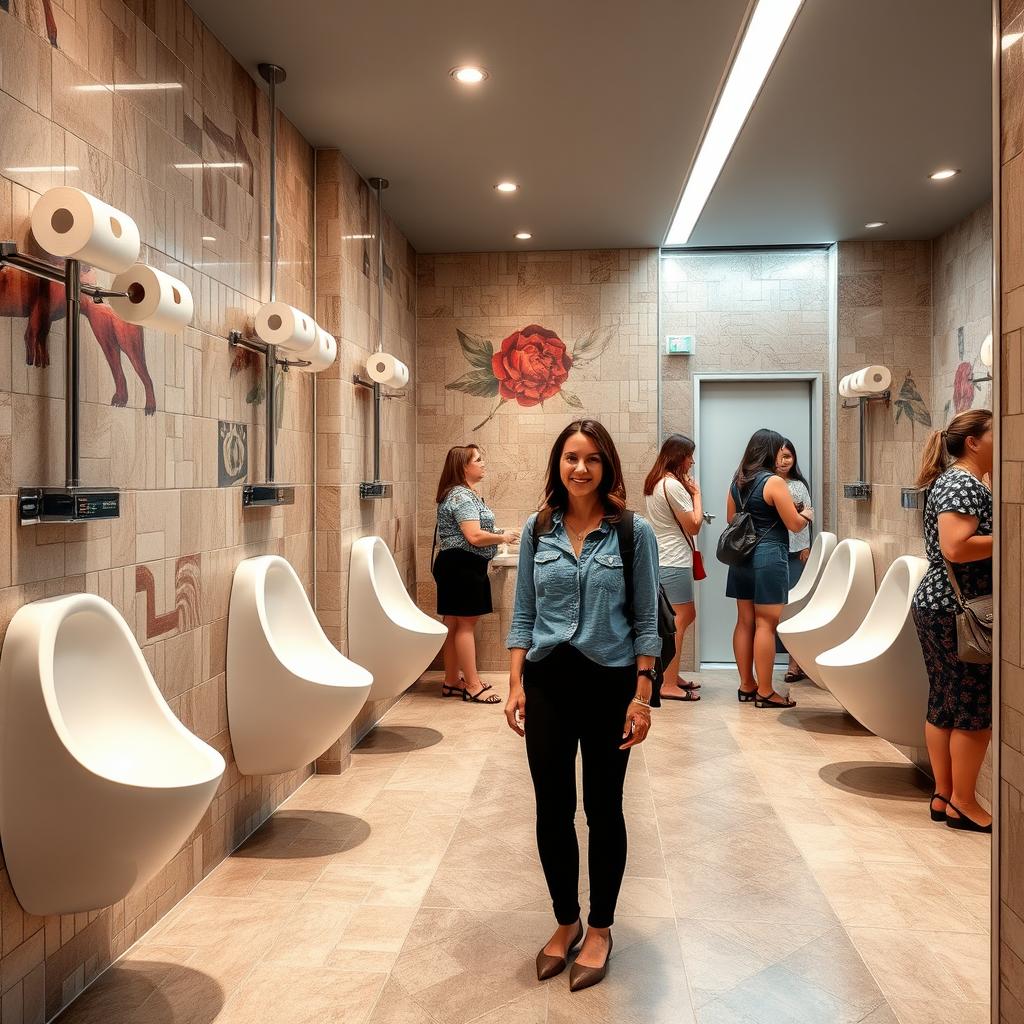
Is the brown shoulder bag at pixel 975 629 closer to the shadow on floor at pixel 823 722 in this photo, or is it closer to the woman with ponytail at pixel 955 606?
the woman with ponytail at pixel 955 606

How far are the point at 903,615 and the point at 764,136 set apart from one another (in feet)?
7.04

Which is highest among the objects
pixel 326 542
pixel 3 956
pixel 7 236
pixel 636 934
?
pixel 7 236

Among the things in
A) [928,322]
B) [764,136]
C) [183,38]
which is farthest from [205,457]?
[928,322]

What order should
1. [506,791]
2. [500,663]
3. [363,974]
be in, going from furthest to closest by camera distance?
[500,663]
[506,791]
[363,974]

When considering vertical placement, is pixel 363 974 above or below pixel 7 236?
below

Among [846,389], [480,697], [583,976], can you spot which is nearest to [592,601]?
[583,976]

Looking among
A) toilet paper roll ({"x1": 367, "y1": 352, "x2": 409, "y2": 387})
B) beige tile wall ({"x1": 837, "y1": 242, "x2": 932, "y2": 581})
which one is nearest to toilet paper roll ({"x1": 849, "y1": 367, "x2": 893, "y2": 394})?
beige tile wall ({"x1": 837, "y1": 242, "x2": 932, "y2": 581})

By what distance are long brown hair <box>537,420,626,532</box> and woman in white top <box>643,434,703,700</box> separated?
2794mm

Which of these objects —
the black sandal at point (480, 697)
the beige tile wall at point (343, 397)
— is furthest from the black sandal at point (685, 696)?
the beige tile wall at point (343, 397)

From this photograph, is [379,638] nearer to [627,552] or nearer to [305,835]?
[305,835]

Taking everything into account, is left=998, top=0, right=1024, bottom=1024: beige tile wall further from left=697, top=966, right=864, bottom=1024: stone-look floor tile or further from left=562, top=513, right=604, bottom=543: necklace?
left=562, top=513, right=604, bottom=543: necklace

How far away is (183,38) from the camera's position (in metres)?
2.66

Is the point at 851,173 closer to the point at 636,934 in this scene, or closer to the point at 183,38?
the point at 183,38

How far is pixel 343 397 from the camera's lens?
3.91 metres
